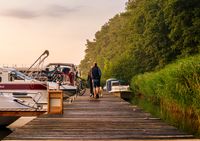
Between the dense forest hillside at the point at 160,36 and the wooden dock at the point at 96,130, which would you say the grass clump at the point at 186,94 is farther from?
the dense forest hillside at the point at 160,36

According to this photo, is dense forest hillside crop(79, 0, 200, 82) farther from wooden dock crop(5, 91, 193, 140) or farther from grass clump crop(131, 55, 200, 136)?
wooden dock crop(5, 91, 193, 140)

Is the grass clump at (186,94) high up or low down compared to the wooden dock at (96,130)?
up

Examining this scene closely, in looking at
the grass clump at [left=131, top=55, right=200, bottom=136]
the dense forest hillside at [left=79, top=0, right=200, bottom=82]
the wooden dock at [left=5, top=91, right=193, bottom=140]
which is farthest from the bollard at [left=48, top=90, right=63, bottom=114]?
the dense forest hillside at [left=79, top=0, right=200, bottom=82]

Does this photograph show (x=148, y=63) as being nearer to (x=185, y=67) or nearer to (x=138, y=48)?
(x=138, y=48)

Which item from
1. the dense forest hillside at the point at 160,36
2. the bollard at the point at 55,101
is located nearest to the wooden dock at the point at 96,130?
the bollard at the point at 55,101

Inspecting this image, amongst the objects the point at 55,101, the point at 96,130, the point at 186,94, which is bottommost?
the point at 96,130

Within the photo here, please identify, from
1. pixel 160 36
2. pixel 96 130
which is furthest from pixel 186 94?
pixel 160 36

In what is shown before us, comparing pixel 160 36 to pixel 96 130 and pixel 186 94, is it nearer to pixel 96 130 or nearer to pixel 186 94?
pixel 186 94

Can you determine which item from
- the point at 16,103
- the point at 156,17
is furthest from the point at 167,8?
the point at 16,103

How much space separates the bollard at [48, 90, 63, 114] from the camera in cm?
1608

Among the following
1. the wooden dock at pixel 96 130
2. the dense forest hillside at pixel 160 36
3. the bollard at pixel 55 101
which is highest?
the dense forest hillside at pixel 160 36

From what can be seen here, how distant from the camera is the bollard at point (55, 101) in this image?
52.7ft

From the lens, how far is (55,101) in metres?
16.2

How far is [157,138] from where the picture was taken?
33.5 ft
